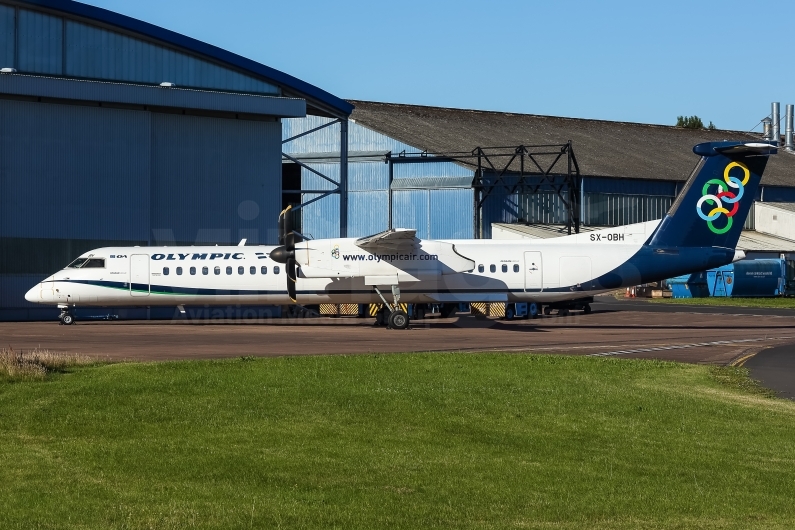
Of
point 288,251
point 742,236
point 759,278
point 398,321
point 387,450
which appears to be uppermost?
point 742,236

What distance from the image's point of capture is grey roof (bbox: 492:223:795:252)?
66312 mm

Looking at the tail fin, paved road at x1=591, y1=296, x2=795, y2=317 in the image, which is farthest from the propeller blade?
paved road at x1=591, y1=296, x2=795, y2=317

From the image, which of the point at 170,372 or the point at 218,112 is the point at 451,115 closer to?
the point at 218,112

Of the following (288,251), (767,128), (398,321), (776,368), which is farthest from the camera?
(767,128)

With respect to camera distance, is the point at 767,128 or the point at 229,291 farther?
the point at 767,128

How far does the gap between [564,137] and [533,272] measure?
4875 centimetres

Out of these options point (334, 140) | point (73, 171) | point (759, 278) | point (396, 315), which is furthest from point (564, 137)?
point (396, 315)

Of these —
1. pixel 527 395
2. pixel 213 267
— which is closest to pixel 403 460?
pixel 527 395

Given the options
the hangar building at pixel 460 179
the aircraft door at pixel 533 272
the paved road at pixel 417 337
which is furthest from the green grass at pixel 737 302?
the aircraft door at pixel 533 272

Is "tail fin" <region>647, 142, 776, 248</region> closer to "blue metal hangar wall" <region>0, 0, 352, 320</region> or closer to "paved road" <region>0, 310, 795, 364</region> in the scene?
"paved road" <region>0, 310, 795, 364</region>

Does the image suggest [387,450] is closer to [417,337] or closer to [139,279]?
[417,337]

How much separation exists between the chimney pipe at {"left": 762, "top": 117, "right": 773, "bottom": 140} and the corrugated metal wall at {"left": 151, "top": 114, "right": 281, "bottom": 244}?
228 ft

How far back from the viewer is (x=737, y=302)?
204 ft

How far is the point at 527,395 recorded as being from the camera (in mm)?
17875
